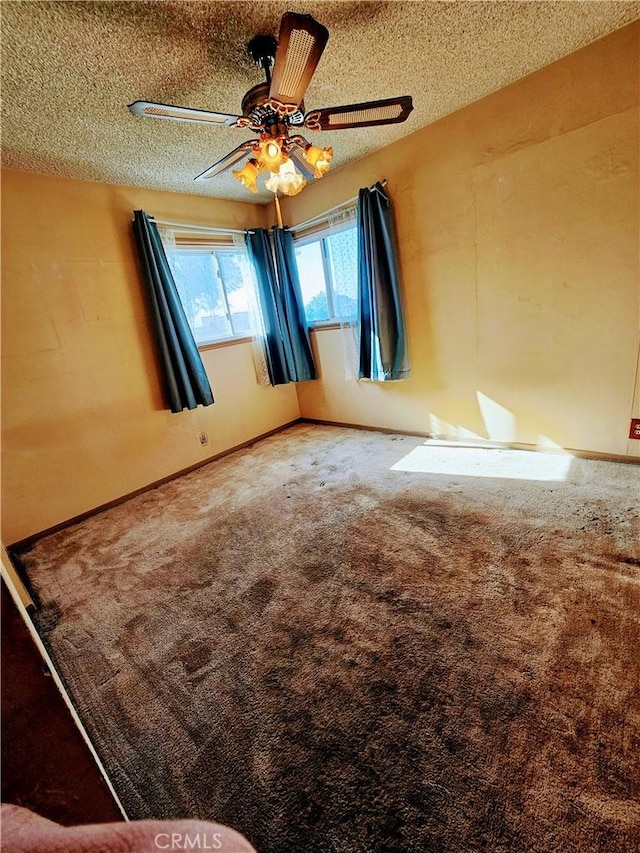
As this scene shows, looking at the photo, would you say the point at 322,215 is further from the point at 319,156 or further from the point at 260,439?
the point at 260,439

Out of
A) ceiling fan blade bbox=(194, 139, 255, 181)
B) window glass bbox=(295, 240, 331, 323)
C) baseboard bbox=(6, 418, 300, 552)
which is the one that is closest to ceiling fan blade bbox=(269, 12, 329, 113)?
ceiling fan blade bbox=(194, 139, 255, 181)

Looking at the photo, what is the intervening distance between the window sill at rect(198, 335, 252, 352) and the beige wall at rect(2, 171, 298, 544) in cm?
48

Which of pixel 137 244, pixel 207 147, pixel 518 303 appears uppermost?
pixel 207 147

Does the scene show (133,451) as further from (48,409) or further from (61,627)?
(61,627)

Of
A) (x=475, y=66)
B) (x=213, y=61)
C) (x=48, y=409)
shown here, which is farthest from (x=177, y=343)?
(x=475, y=66)

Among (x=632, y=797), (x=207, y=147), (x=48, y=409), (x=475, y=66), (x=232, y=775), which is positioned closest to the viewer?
(x=632, y=797)

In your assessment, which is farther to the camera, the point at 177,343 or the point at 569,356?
the point at 177,343

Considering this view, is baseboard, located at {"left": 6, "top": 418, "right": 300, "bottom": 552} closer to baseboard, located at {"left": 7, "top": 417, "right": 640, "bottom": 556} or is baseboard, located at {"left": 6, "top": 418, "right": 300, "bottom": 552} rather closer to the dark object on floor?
baseboard, located at {"left": 7, "top": 417, "right": 640, "bottom": 556}

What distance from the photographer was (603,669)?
3.74ft

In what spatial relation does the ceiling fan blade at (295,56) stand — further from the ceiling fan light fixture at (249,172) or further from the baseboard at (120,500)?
the baseboard at (120,500)

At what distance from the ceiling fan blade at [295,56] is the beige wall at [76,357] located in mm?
1917

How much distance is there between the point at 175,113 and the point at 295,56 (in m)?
0.55

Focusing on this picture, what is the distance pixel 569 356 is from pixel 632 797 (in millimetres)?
2179

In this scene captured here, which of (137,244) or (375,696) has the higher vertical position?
(137,244)
